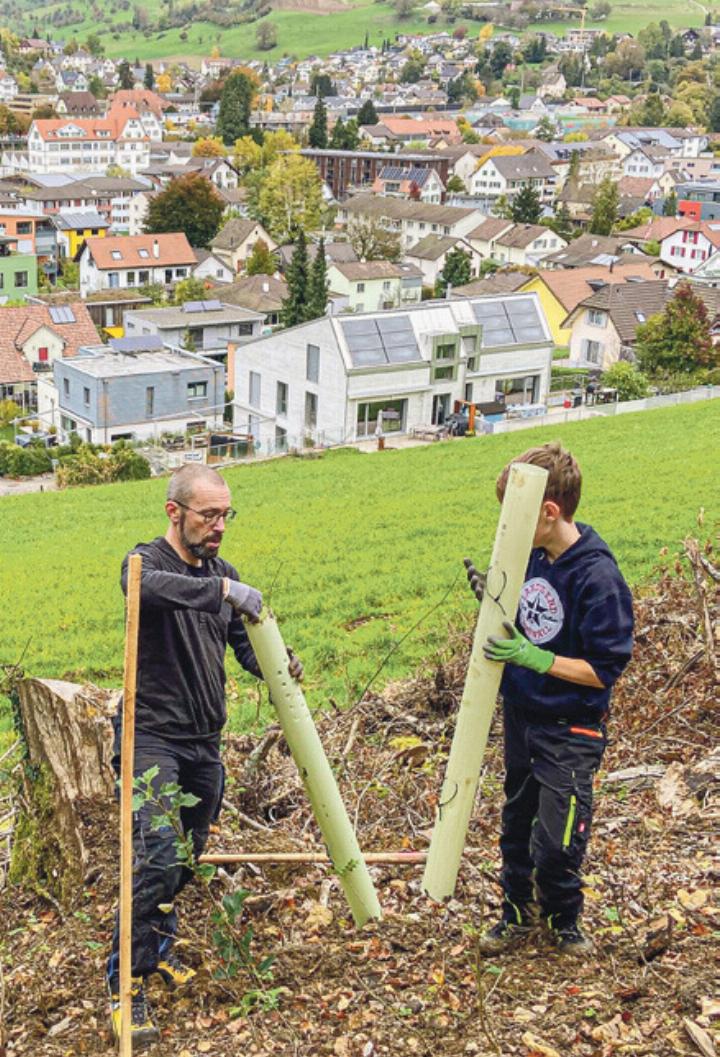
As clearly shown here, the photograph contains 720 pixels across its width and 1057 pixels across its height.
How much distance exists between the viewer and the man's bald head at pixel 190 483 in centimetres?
426

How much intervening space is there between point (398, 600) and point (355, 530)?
4.37m

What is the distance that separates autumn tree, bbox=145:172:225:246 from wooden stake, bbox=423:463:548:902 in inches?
3263

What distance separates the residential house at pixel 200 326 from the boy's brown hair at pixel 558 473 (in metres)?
50.3

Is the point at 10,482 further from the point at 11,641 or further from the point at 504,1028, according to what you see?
the point at 504,1028

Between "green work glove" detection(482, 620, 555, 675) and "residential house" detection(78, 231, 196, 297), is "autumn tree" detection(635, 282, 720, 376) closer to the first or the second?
"residential house" detection(78, 231, 196, 297)

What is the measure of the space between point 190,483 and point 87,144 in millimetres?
133284

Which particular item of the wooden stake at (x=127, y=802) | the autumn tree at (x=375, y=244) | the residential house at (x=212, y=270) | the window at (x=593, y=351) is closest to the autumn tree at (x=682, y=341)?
the window at (x=593, y=351)

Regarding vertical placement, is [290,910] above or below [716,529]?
above

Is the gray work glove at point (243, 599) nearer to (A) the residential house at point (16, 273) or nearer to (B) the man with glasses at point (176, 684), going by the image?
(B) the man with glasses at point (176, 684)

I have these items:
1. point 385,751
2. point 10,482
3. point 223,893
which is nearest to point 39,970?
point 223,893

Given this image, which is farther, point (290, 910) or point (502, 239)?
point (502, 239)

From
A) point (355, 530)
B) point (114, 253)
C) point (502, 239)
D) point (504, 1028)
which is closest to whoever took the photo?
point (504, 1028)

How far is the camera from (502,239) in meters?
83.9

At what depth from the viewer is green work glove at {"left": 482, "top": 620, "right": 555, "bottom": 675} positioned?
160 inches
